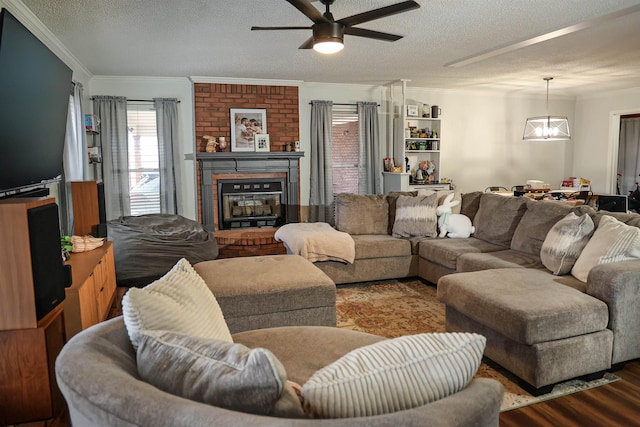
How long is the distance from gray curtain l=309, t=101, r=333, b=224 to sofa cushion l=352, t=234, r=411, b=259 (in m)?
2.32

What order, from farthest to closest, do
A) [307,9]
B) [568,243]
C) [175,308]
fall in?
[568,243] < [307,9] < [175,308]

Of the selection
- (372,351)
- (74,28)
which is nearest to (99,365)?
(372,351)

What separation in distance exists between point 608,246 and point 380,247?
2052 millimetres

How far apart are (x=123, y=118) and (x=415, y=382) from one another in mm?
5957

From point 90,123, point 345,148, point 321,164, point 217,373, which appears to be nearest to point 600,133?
point 345,148

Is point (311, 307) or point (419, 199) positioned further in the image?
point (419, 199)

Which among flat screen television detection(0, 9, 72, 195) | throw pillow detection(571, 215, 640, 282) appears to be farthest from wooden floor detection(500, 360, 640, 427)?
flat screen television detection(0, 9, 72, 195)

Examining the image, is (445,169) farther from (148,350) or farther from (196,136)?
(148,350)

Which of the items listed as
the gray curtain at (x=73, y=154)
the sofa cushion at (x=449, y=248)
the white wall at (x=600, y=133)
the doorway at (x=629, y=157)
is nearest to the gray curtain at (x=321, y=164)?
the sofa cushion at (x=449, y=248)

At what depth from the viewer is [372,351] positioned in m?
1.11

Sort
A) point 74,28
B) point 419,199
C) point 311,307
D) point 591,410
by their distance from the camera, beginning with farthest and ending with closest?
point 419,199
point 74,28
point 311,307
point 591,410

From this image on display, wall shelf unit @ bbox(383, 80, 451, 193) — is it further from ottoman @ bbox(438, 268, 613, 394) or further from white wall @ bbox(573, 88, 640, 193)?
ottoman @ bbox(438, 268, 613, 394)

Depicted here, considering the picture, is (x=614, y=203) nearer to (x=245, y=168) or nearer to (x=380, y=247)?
(x=380, y=247)

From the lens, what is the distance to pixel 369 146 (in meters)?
7.09
